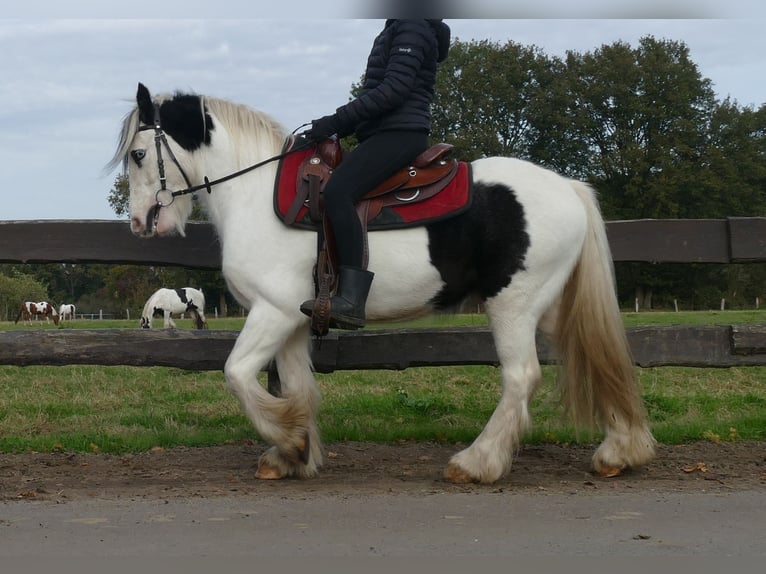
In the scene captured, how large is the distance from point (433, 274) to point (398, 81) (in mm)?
1143

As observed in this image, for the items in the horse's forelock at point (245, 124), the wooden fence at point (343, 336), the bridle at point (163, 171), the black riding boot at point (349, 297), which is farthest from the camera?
the wooden fence at point (343, 336)

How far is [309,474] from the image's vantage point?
5.50m

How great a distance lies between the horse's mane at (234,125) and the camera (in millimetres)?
5699

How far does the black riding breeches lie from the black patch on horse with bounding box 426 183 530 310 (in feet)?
1.42

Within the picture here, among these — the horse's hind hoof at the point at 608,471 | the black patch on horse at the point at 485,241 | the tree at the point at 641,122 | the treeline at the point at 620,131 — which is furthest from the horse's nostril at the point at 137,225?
the tree at the point at 641,122

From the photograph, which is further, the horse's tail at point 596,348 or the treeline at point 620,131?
the treeline at point 620,131

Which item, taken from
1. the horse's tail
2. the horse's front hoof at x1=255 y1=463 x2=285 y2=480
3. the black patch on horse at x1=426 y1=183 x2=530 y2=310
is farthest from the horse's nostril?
the horse's tail

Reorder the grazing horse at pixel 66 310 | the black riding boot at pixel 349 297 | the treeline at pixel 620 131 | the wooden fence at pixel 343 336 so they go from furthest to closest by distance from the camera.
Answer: the grazing horse at pixel 66 310
the treeline at pixel 620 131
the wooden fence at pixel 343 336
the black riding boot at pixel 349 297

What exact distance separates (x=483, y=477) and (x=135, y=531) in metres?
2.03

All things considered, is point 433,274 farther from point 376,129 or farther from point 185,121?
point 185,121

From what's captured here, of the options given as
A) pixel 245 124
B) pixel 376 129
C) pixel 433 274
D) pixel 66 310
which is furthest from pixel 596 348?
pixel 66 310

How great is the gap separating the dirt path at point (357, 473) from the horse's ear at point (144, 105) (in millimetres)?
2183

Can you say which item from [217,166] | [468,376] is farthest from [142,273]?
[217,166]

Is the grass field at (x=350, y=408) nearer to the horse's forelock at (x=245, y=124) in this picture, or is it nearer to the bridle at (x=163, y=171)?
the bridle at (x=163, y=171)
